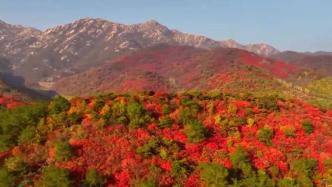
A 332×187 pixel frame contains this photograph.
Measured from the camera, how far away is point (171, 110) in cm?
4231

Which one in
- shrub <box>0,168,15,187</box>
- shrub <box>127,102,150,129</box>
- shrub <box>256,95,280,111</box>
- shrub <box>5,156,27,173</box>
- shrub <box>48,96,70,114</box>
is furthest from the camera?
shrub <box>256,95,280,111</box>

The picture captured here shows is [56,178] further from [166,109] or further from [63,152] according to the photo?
[166,109]

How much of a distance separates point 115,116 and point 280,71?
328 ft

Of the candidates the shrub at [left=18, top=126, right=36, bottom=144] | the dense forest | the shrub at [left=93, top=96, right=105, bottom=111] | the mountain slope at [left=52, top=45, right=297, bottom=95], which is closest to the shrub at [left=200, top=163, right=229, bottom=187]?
the dense forest

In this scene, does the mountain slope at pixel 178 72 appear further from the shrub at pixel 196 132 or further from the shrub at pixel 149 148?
the shrub at pixel 149 148

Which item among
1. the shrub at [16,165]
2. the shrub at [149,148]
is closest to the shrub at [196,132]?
the shrub at [149,148]

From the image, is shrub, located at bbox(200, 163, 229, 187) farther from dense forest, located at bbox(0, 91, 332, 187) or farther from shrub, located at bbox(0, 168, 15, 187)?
shrub, located at bbox(0, 168, 15, 187)

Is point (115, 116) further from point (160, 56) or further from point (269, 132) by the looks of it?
point (160, 56)

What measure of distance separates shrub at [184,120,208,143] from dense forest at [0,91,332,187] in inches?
3.5

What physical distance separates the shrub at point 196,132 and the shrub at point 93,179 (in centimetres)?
950

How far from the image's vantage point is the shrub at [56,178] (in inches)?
1150

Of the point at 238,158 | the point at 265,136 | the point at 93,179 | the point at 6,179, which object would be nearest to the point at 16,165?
the point at 6,179

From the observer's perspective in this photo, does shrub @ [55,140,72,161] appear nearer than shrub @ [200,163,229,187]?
No

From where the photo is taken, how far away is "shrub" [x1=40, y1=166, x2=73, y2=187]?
29219 mm
